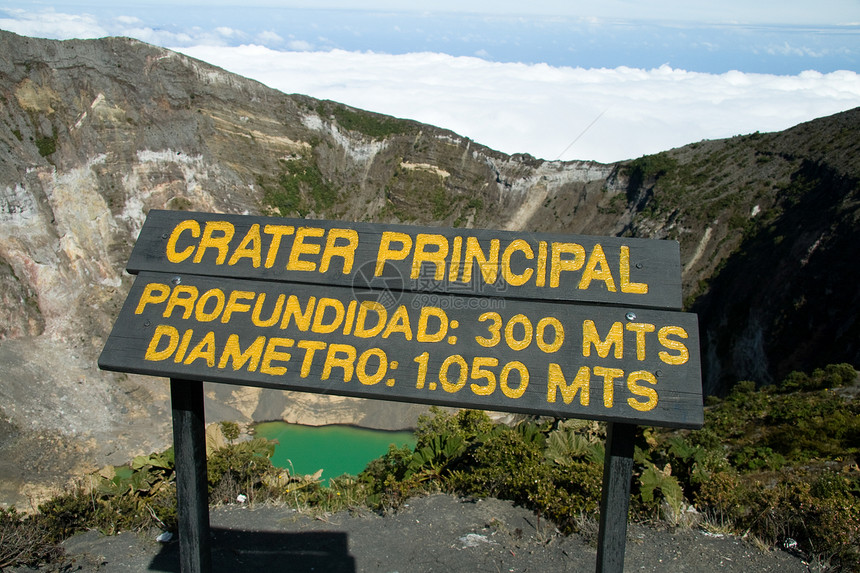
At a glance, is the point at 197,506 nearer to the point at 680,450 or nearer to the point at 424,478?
the point at 424,478

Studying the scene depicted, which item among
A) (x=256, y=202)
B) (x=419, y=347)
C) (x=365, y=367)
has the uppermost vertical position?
(x=256, y=202)

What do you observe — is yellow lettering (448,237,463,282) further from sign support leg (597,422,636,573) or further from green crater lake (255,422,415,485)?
green crater lake (255,422,415,485)

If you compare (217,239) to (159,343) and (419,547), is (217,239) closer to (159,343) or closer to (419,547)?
(159,343)

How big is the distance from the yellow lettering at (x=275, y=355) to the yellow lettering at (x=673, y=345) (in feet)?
8.55

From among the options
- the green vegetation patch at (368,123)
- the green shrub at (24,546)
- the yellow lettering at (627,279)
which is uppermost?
the green vegetation patch at (368,123)

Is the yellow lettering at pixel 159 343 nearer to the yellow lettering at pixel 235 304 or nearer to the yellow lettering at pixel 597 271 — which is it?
the yellow lettering at pixel 235 304

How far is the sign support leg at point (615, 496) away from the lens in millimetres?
4141

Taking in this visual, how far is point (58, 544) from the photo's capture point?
6.87m

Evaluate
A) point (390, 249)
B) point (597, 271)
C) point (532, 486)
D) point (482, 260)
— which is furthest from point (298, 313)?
point (532, 486)

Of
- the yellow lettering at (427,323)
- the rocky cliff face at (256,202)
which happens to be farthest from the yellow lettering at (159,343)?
the rocky cliff face at (256,202)

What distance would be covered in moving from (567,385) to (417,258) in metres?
1.45

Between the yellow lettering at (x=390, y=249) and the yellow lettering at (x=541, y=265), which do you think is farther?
the yellow lettering at (x=390, y=249)

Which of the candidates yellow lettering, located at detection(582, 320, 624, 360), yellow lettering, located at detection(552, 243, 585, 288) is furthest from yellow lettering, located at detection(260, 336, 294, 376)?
yellow lettering, located at detection(582, 320, 624, 360)

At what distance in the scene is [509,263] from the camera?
14.5 ft
